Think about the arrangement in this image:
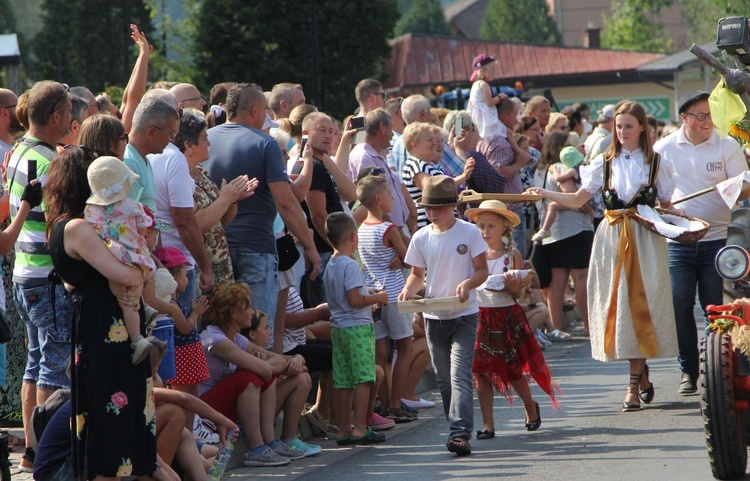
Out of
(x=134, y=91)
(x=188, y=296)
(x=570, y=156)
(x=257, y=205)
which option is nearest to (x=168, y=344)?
(x=188, y=296)

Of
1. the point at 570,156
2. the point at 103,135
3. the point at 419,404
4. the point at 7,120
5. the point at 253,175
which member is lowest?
the point at 419,404

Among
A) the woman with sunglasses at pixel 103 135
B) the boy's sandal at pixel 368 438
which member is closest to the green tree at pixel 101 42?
the boy's sandal at pixel 368 438

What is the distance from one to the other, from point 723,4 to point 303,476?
1239 inches

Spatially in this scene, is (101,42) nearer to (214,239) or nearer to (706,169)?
(706,169)

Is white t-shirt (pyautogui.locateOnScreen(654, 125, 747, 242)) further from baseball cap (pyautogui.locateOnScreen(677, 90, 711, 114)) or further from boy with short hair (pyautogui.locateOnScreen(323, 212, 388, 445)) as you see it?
boy with short hair (pyautogui.locateOnScreen(323, 212, 388, 445))

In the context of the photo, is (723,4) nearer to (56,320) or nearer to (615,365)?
(615,365)

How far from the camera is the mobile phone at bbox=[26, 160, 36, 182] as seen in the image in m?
7.05

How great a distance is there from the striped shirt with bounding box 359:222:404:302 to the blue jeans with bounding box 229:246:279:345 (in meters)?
1.16

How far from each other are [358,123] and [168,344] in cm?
377

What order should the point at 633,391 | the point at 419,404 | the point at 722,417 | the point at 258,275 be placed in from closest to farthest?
the point at 722,417 → the point at 258,275 → the point at 633,391 → the point at 419,404

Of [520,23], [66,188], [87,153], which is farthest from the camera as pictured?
[520,23]

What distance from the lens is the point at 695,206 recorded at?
955cm

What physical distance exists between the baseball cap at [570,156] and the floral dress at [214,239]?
216 inches

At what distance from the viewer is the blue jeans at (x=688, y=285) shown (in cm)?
952
